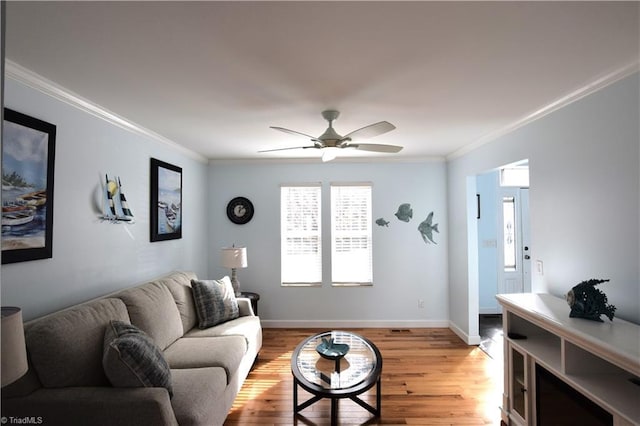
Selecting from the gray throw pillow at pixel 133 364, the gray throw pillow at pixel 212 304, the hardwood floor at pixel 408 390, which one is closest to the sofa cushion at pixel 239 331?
the gray throw pillow at pixel 212 304

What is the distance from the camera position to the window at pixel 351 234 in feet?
14.7

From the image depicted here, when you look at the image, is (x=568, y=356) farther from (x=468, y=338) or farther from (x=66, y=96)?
(x=66, y=96)

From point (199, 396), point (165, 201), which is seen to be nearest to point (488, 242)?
point (199, 396)

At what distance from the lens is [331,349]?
8.36 feet

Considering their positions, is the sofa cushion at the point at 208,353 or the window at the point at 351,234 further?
the window at the point at 351,234

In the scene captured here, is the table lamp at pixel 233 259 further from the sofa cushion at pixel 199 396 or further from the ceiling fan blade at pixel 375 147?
the ceiling fan blade at pixel 375 147

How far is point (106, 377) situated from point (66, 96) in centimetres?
192

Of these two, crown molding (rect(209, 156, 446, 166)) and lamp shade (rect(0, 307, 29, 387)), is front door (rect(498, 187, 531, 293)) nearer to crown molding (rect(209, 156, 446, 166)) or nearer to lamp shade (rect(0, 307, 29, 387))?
crown molding (rect(209, 156, 446, 166))

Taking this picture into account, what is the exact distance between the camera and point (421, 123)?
2887 millimetres

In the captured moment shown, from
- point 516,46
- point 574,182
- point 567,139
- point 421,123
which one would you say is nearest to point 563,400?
point 574,182

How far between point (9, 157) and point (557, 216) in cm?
379

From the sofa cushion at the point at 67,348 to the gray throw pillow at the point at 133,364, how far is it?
3.9 inches

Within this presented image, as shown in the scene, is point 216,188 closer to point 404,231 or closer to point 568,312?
point 404,231
